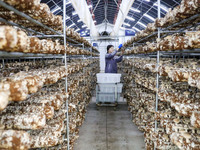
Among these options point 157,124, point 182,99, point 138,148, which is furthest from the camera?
point 138,148

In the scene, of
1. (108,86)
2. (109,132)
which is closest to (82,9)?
(108,86)

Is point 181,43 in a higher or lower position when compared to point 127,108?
higher

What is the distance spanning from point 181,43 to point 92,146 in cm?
297

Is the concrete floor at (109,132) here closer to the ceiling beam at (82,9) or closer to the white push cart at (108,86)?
the white push cart at (108,86)

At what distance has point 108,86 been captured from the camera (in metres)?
6.29

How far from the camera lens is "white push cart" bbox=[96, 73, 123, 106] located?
6180 mm

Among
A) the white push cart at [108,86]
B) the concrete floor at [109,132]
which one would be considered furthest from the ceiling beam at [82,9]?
the concrete floor at [109,132]

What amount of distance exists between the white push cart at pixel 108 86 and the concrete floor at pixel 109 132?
1.65ft

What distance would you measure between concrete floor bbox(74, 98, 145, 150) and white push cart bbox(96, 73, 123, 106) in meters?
0.50

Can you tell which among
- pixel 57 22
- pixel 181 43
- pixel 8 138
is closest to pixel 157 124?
pixel 181 43

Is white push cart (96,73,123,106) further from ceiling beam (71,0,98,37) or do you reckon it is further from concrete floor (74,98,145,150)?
ceiling beam (71,0,98,37)

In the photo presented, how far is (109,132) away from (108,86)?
1848 millimetres

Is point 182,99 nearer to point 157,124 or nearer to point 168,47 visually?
point 168,47

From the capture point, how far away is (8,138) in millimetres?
1463
